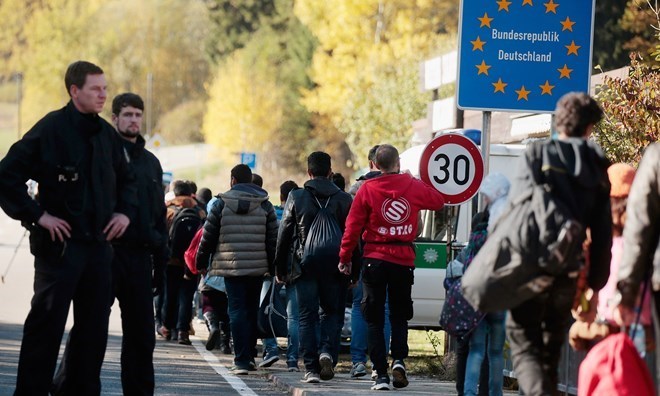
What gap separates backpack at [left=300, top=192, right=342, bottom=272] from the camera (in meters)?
12.7

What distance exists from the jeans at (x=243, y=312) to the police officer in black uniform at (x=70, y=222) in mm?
5088

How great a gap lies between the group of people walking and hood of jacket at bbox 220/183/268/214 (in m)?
0.01

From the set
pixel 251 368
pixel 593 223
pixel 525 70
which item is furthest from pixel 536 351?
pixel 251 368

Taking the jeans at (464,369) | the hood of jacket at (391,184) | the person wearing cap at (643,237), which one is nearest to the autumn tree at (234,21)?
the hood of jacket at (391,184)

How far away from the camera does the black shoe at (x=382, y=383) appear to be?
1199 cm

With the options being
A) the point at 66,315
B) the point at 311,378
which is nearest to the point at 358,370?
the point at 311,378

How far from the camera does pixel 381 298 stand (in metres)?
12.0

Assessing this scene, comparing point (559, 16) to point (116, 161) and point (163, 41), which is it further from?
point (163, 41)

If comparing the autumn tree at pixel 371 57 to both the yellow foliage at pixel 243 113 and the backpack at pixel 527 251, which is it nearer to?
the yellow foliage at pixel 243 113

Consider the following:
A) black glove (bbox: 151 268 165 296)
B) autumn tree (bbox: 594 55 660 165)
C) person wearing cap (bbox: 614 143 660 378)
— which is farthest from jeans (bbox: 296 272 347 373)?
person wearing cap (bbox: 614 143 660 378)

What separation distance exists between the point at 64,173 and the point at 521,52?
567cm

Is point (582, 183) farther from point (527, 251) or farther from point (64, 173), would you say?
point (64, 173)

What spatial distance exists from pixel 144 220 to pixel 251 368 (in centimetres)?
511

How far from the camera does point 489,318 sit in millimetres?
9953
